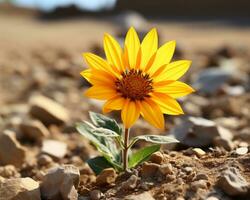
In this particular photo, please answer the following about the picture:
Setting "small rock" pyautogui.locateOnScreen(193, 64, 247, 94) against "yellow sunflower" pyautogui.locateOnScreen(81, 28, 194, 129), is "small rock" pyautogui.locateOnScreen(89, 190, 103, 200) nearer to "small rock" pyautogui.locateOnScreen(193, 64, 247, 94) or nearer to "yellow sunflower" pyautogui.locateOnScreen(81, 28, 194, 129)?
"yellow sunflower" pyautogui.locateOnScreen(81, 28, 194, 129)

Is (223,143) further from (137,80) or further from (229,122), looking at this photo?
(229,122)

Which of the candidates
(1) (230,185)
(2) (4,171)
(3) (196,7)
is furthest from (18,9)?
(1) (230,185)

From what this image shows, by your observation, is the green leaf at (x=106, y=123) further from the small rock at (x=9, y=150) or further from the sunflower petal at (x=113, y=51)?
the small rock at (x=9, y=150)

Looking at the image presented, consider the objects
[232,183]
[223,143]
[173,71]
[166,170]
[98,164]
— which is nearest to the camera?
[232,183]

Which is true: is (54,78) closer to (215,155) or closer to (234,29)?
(215,155)

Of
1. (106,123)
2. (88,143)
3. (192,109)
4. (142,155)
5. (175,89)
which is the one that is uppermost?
(175,89)

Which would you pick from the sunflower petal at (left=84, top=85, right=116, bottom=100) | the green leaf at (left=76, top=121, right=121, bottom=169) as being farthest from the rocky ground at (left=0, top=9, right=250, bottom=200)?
the sunflower petal at (left=84, top=85, right=116, bottom=100)

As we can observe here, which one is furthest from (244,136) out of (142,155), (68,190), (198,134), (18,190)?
(18,190)

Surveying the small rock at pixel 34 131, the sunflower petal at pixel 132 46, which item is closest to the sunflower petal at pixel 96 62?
the sunflower petal at pixel 132 46

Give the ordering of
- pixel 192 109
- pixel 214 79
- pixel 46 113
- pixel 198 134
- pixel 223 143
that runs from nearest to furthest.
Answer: pixel 223 143 < pixel 198 134 < pixel 46 113 < pixel 192 109 < pixel 214 79
